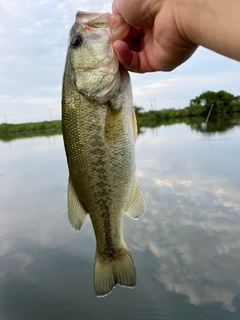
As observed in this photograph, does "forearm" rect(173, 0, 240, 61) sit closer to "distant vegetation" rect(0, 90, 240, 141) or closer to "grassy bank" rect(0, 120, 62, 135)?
"grassy bank" rect(0, 120, 62, 135)

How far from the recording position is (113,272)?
2320 mm

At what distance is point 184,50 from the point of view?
1.97 metres

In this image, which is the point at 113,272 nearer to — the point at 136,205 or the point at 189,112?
the point at 136,205

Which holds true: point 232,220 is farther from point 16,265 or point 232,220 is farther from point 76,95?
point 76,95

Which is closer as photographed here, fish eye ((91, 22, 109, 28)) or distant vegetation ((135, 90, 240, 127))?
fish eye ((91, 22, 109, 28))

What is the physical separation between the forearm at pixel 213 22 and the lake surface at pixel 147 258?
4.27 meters

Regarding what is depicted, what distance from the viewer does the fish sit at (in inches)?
79.2

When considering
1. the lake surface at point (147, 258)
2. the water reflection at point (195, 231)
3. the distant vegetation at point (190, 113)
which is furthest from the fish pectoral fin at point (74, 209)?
the distant vegetation at point (190, 113)

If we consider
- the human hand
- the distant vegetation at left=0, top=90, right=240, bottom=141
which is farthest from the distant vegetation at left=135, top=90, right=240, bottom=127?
the human hand

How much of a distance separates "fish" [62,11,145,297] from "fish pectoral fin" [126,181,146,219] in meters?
0.08

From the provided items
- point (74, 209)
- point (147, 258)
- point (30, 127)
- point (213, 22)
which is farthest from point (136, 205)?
point (30, 127)

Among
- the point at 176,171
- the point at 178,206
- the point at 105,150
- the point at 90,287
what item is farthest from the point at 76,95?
the point at 176,171

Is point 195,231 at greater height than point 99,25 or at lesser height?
lesser

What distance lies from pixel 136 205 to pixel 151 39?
114 centimetres
